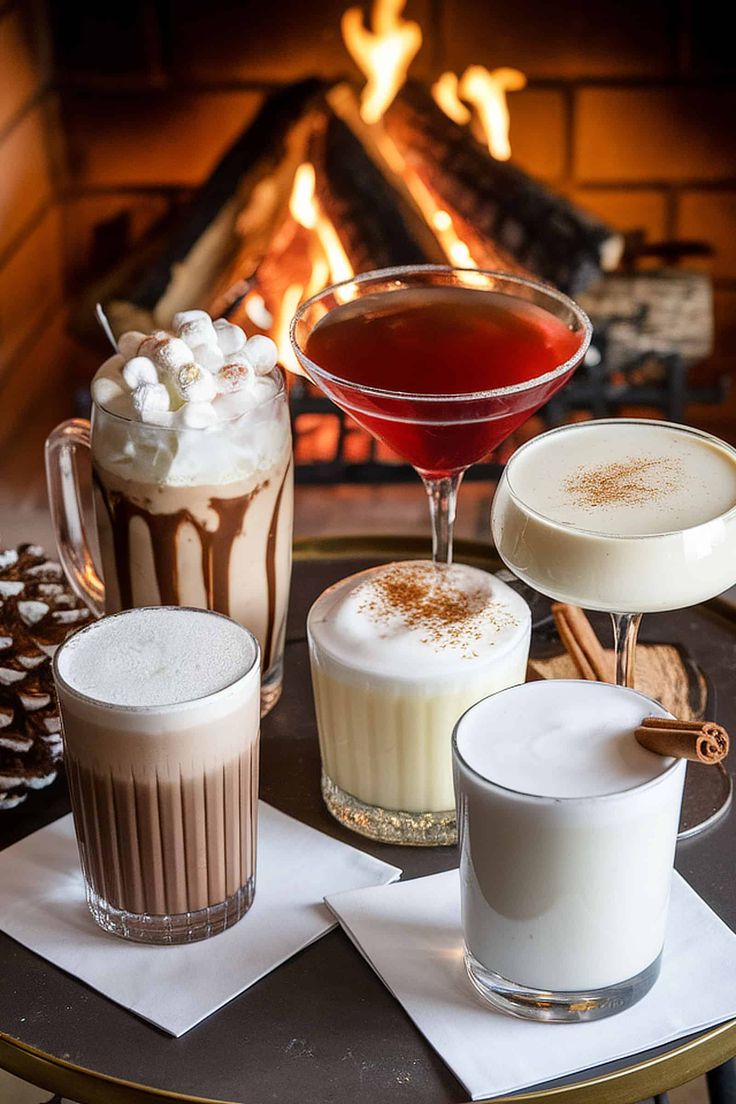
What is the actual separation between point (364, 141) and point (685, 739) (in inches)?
70.8

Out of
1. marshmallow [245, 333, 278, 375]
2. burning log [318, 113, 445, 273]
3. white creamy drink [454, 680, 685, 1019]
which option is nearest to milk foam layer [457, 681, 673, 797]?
white creamy drink [454, 680, 685, 1019]

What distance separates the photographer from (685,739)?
776 mm

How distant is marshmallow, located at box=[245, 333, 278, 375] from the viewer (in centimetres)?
107

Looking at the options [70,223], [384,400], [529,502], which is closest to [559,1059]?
[529,502]

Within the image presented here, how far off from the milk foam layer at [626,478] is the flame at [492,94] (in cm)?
154

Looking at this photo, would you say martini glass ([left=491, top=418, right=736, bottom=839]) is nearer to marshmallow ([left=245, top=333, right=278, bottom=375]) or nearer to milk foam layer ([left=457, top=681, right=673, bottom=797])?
milk foam layer ([left=457, top=681, right=673, bottom=797])

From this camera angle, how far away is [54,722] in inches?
41.1

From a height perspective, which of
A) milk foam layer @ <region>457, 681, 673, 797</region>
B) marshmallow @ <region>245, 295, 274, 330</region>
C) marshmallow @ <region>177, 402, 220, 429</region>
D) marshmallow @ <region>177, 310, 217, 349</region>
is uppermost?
marshmallow @ <region>177, 310, 217, 349</region>

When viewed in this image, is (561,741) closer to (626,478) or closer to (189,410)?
(626,478)

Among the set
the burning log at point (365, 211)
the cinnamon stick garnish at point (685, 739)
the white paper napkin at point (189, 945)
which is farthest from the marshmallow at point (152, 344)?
the burning log at point (365, 211)

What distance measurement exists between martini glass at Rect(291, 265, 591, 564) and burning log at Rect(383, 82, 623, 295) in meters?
1.05

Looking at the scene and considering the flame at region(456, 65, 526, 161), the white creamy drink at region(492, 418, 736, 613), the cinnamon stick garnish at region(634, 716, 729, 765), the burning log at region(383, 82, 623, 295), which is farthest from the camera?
the flame at region(456, 65, 526, 161)

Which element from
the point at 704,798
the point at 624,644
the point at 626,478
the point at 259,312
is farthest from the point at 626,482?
the point at 259,312

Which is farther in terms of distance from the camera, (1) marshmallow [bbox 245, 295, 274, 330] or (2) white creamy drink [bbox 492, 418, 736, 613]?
(1) marshmallow [bbox 245, 295, 274, 330]
